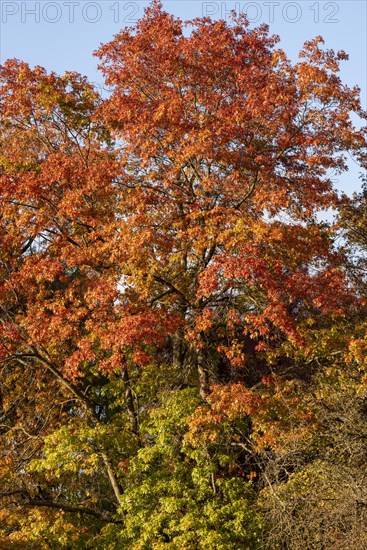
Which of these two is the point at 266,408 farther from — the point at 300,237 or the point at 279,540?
the point at 300,237

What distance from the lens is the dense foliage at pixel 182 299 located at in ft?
41.2

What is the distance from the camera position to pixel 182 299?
15.1 meters

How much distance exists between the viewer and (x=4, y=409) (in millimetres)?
17578

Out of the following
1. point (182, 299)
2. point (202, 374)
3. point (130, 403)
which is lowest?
point (130, 403)

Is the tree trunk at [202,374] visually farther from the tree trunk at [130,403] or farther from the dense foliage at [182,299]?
the tree trunk at [130,403]

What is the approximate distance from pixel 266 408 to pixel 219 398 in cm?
99

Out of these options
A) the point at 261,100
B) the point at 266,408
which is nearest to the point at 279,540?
the point at 266,408

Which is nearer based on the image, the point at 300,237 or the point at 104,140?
the point at 300,237

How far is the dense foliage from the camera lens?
1257 centimetres

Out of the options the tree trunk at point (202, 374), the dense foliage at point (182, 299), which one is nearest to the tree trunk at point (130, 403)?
the dense foliage at point (182, 299)

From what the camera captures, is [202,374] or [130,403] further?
[130,403]

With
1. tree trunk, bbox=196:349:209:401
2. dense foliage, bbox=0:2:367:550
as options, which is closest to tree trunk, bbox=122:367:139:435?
dense foliage, bbox=0:2:367:550

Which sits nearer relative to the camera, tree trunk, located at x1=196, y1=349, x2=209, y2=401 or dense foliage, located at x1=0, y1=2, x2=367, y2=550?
dense foliage, located at x1=0, y1=2, x2=367, y2=550

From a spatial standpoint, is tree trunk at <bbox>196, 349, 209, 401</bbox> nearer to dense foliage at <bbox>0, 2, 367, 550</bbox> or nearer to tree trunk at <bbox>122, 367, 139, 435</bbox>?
dense foliage at <bbox>0, 2, 367, 550</bbox>
